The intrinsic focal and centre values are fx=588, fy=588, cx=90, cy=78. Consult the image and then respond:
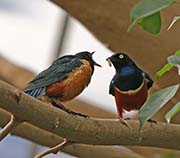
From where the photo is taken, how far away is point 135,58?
0.99 meters

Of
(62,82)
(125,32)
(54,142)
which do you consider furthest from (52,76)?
(125,32)

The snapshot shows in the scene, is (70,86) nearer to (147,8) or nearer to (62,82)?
(62,82)

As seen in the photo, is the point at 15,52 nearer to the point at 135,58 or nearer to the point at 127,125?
the point at 135,58

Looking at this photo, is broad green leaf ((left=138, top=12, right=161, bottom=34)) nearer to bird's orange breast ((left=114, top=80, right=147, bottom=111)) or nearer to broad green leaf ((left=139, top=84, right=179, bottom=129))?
broad green leaf ((left=139, top=84, right=179, bottom=129))

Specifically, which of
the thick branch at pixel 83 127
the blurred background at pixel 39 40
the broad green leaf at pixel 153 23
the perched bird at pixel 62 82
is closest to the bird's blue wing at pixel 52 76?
the perched bird at pixel 62 82

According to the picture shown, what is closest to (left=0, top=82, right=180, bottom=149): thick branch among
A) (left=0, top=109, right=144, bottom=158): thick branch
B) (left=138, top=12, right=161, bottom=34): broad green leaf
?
(left=138, top=12, right=161, bottom=34): broad green leaf

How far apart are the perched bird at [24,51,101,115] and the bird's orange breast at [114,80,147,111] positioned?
0.14 feet

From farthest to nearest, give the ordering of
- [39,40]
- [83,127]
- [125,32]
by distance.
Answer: [39,40]
[125,32]
[83,127]

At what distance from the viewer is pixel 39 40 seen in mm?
2201

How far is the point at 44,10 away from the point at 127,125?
1.74 metres

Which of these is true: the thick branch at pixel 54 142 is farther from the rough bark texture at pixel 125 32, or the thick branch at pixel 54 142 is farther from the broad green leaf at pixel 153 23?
the broad green leaf at pixel 153 23

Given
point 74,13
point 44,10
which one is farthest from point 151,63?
point 44,10

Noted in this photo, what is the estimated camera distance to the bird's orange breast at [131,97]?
0.70 m

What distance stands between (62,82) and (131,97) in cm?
9
